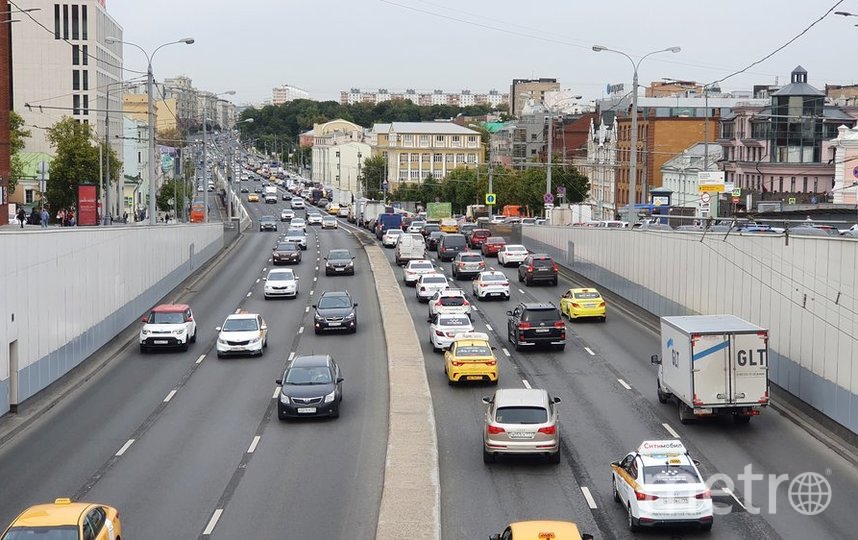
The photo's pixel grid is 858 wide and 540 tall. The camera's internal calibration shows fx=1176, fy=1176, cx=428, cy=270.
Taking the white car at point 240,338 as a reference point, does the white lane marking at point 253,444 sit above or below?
below

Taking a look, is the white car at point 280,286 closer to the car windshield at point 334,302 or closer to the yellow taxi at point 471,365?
the car windshield at point 334,302

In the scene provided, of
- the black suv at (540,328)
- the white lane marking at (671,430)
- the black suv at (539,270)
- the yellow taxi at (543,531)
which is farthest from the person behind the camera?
the black suv at (539,270)

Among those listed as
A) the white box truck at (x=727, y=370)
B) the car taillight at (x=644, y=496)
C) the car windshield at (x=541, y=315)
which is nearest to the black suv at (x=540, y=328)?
the car windshield at (x=541, y=315)

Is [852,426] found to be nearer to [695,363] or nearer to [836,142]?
[695,363]

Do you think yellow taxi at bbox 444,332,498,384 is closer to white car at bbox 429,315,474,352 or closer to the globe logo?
white car at bbox 429,315,474,352

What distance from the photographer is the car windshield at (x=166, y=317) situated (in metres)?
40.8

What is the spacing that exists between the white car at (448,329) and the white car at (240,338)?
588 cm

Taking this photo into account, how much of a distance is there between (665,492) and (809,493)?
429 centimetres

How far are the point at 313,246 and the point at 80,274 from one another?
4894 centimetres

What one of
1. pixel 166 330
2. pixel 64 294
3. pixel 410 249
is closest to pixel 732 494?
pixel 64 294

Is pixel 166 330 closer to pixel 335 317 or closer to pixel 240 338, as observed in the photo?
pixel 240 338

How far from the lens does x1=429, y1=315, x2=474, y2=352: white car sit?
128ft

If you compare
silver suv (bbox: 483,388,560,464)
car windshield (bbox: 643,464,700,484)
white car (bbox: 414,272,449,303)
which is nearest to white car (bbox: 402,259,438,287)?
white car (bbox: 414,272,449,303)

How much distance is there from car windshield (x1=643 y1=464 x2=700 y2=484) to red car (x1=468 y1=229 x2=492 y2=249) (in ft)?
197
